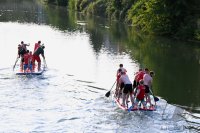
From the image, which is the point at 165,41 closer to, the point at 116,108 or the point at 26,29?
the point at 26,29

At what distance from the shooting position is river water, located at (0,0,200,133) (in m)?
23.9

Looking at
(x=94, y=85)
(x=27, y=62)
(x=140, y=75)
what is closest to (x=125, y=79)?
(x=140, y=75)

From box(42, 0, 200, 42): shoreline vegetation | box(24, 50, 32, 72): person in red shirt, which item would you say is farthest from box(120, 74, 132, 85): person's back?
box(42, 0, 200, 42): shoreline vegetation

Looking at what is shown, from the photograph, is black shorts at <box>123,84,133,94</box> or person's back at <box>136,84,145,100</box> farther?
black shorts at <box>123,84,133,94</box>

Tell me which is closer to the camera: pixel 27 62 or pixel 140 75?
pixel 140 75

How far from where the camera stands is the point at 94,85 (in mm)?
33312

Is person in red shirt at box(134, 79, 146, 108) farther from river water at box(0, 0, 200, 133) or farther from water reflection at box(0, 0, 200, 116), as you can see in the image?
water reflection at box(0, 0, 200, 116)

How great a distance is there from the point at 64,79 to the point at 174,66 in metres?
13.6

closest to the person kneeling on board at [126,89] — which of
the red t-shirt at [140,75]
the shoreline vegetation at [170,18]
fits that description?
the red t-shirt at [140,75]

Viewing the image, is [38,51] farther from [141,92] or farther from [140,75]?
[141,92]

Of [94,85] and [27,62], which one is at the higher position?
[27,62]

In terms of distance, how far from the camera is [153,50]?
53.8 m

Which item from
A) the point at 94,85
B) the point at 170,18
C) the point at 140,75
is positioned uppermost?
the point at 170,18

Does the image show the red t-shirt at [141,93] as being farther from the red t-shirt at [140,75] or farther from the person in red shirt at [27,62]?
the person in red shirt at [27,62]
